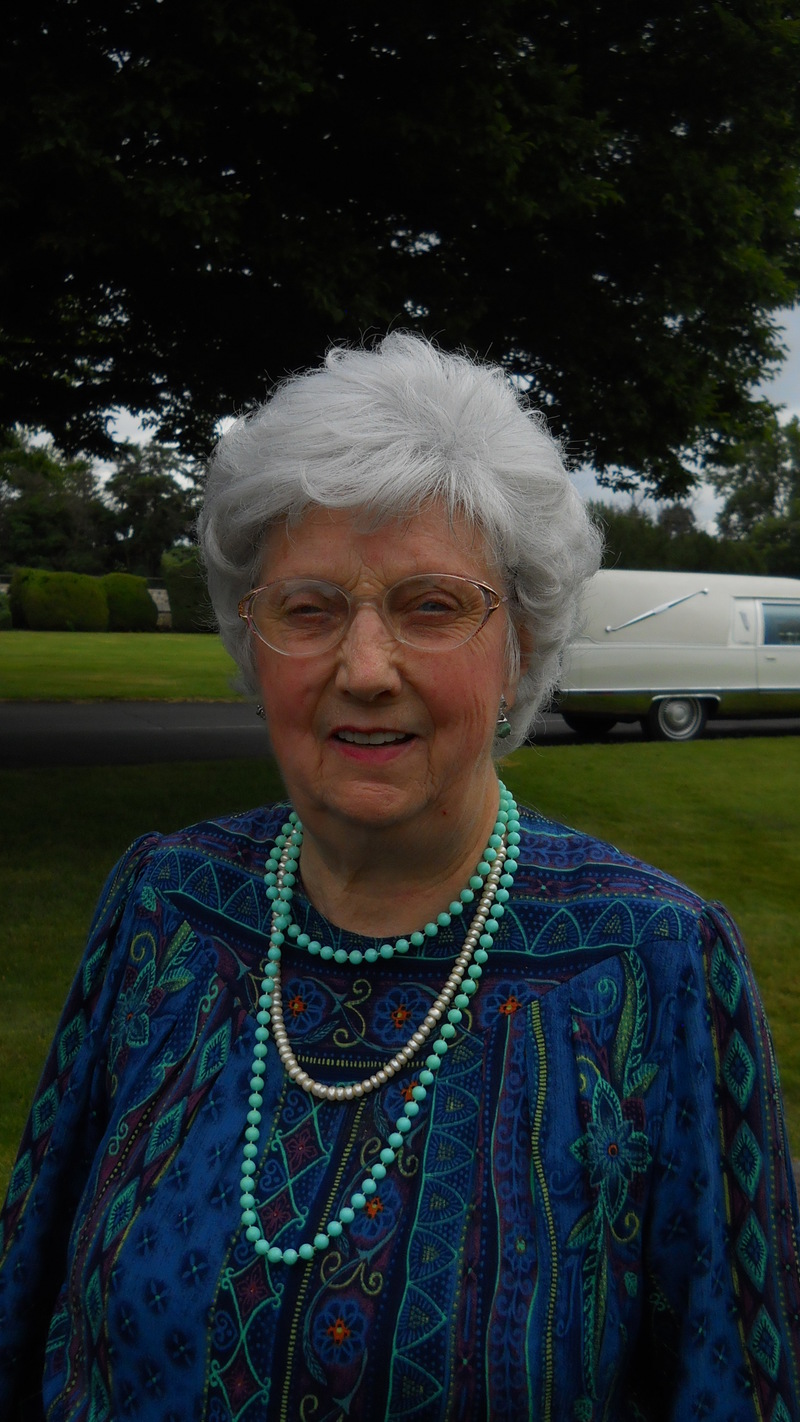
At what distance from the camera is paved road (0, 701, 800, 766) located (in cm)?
1314

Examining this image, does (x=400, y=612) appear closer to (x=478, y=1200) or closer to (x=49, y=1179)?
(x=478, y=1200)

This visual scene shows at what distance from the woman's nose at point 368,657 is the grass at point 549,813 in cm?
Answer: 307

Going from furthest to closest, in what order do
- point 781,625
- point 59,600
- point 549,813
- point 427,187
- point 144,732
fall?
point 59,600 < point 781,625 < point 144,732 < point 549,813 < point 427,187

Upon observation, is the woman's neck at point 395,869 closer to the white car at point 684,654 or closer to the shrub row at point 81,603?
the white car at point 684,654

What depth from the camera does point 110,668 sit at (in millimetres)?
27922

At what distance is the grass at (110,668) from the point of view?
A: 2128 centimetres

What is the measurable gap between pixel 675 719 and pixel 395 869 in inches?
594

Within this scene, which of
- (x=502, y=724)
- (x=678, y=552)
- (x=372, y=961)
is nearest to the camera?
(x=372, y=961)

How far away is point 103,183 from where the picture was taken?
616 cm

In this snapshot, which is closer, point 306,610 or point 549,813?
point 306,610

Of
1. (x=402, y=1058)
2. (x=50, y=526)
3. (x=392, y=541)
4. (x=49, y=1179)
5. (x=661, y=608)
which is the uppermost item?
(x=50, y=526)

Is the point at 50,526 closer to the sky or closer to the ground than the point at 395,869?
closer to the sky

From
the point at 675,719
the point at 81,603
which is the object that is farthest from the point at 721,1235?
the point at 81,603

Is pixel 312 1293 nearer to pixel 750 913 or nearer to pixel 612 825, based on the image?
pixel 750 913
